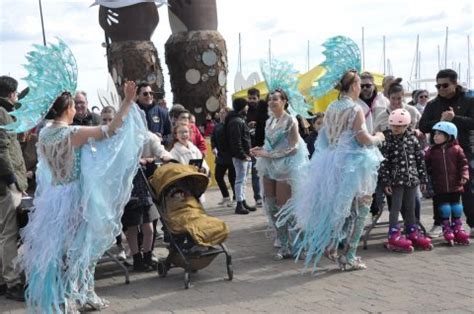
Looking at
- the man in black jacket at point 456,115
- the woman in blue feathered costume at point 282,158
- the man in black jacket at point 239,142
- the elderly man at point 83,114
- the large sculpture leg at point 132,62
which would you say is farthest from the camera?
the large sculpture leg at point 132,62

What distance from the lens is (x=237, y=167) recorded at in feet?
32.7

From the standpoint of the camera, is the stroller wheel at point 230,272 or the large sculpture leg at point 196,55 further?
the large sculpture leg at point 196,55

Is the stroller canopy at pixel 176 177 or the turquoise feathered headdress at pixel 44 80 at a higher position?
the turquoise feathered headdress at pixel 44 80

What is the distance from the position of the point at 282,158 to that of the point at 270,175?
0.82 feet

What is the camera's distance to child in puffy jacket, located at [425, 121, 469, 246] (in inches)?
271

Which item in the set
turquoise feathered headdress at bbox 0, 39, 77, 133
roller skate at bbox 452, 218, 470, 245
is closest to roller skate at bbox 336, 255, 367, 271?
roller skate at bbox 452, 218, 470, 245

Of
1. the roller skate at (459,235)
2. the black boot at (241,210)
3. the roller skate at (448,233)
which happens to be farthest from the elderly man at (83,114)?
the roller skate at (459,235)

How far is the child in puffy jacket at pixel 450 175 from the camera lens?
6875 mm

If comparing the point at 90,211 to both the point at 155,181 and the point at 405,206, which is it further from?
the point at 405,206

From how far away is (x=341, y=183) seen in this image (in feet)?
18.9

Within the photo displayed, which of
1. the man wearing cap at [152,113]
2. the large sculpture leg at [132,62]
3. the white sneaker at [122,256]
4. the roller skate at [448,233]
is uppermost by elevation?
the large sculpture leg at [132,62]

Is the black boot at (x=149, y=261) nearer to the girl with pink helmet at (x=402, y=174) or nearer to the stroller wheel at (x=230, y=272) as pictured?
the stroller wheel at (x=230, y=272)

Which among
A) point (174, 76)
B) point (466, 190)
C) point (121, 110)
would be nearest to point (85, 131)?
point (121, 110)

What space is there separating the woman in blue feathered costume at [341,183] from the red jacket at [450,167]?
4.56ft
